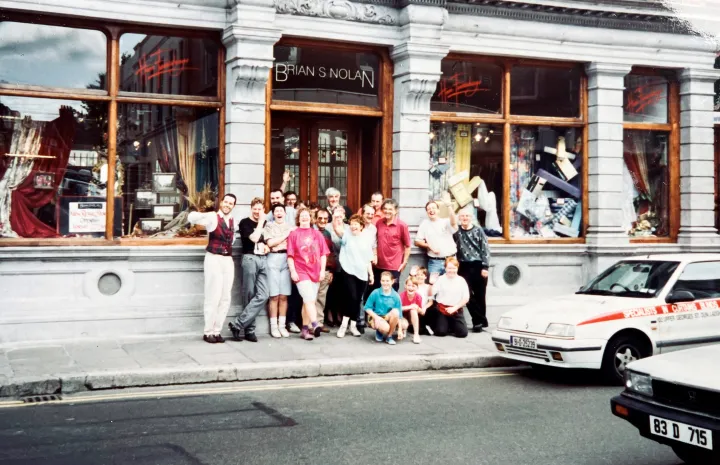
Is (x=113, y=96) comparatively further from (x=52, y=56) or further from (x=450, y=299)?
(x=450, y=299)

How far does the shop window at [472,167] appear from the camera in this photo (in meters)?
15.1

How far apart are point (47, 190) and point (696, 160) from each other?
12093mm

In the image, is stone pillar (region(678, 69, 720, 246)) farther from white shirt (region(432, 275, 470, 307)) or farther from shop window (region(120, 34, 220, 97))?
shop window (region(120, 34, 220, 97))

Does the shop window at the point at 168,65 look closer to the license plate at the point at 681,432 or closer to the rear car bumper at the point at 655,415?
the rear car bumper at the point at 655,415

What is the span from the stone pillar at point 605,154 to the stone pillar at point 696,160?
4.96 ft

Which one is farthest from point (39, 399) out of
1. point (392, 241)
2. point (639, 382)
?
point (639, 382)

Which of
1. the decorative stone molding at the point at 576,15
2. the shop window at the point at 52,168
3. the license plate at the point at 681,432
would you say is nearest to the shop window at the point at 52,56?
the shop window at the point at 52,168

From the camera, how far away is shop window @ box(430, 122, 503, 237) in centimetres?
1510

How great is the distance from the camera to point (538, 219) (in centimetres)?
1580

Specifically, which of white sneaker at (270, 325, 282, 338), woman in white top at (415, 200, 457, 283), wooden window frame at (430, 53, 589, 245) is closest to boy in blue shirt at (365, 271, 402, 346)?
white sneaker at (270, 325, 282, 338)

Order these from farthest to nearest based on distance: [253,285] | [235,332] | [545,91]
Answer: [545,91] < [253,285] < [235,332]

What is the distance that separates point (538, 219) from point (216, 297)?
22.7ft

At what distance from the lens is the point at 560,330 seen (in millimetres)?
9508

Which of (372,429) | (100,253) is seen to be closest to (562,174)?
(100,253)
